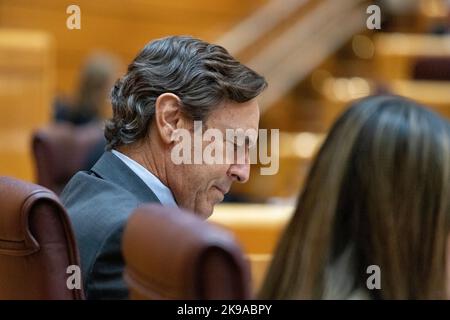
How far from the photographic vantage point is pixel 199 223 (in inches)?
41.8

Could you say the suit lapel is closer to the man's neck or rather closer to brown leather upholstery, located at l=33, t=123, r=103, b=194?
the man's neck

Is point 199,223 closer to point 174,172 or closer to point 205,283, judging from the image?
point 205,283

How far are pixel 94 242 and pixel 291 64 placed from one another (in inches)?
298

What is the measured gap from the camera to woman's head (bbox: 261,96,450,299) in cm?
160

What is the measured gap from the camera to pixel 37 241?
1.39m

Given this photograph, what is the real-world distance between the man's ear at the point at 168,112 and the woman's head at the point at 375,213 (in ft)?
0.92

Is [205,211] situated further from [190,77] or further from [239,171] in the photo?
[190,77]

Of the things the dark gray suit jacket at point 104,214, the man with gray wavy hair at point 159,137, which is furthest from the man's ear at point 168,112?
the dark gray suit jacket at point 104,214

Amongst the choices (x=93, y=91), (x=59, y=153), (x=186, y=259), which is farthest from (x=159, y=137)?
(x=93, y=91)

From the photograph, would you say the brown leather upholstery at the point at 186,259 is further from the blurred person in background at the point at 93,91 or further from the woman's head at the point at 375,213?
the blurred person in background at the point at 93,91

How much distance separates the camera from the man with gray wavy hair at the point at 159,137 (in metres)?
1.50

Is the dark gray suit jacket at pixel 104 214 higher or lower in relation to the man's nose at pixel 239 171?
lower
